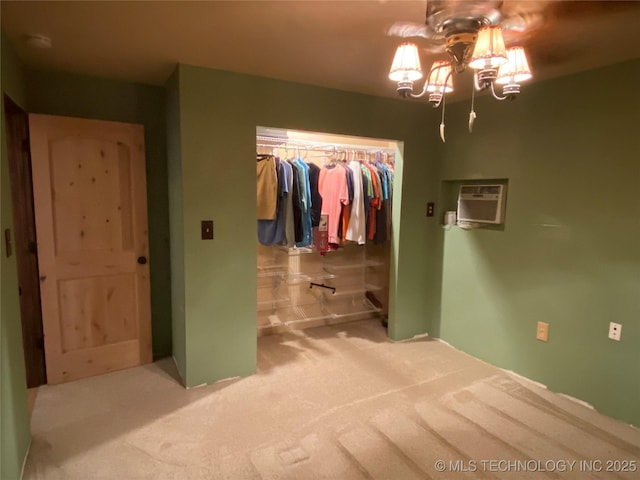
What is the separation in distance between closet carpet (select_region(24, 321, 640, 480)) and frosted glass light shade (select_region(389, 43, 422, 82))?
6.04ft

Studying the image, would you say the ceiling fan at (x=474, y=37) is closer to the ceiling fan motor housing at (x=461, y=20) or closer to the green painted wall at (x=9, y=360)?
the ceiling fan motor housing at (x=461, y=20)

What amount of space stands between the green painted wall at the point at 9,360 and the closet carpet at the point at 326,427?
0.61ft

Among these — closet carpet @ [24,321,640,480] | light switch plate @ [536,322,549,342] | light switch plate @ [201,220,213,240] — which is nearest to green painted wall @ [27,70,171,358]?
closet carpet @ [24,321,640,480]

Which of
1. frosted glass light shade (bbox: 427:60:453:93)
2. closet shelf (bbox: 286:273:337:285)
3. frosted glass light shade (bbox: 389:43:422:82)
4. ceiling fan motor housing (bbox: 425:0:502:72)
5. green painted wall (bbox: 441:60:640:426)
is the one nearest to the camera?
ceiling fan motor housing (bbox: 425:0:502:72)

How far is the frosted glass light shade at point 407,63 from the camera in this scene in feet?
5.25

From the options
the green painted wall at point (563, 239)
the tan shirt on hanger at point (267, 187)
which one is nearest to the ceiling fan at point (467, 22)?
the green painted wall at point (563, 239)

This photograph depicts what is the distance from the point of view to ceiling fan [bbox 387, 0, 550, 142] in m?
1.43

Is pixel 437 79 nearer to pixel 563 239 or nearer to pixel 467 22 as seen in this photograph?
pixel 467 22

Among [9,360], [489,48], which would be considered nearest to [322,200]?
[489,48]

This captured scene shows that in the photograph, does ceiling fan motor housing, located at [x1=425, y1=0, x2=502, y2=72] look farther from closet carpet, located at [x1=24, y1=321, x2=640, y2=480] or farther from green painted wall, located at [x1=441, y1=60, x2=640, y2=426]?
closet carpet, located at [x1=24, y1=321, x2=640, y2=480]

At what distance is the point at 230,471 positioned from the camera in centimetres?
182

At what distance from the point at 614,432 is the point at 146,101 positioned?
3.70m

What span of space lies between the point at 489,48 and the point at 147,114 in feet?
7.82

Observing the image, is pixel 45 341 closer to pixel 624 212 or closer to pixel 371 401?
pixel 371 401
